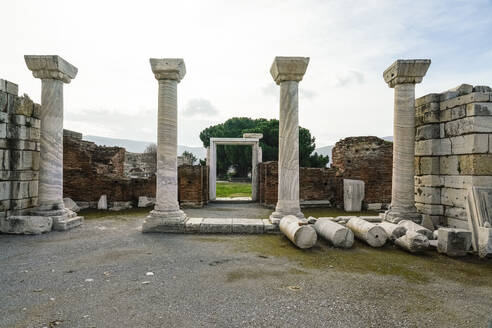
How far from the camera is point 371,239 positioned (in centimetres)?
595

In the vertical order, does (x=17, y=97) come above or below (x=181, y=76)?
below

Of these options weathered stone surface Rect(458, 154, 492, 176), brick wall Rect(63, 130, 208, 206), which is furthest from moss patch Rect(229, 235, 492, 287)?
brick wall Rect(63, 130, 208, 206)

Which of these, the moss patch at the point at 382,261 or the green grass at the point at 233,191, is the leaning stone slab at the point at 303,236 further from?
the green grass at the point at 233,191

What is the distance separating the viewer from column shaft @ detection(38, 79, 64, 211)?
740cm

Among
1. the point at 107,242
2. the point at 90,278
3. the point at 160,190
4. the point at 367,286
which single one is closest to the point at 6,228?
the point at 107,242

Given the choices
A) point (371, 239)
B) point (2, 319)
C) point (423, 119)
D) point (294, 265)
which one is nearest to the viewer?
point (2, 319)

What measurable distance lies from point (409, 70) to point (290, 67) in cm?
281

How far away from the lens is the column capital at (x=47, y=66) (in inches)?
282

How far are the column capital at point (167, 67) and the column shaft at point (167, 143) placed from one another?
14 cm

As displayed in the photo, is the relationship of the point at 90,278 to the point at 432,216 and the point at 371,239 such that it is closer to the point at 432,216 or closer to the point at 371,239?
the point at 371,239

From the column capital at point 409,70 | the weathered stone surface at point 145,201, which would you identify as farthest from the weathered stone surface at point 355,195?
the weathered stone surface at point 145,201

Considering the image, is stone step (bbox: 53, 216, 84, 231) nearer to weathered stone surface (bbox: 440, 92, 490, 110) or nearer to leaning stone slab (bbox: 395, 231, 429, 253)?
leaning stone slab (bbox: 395, 231, 429, 253)

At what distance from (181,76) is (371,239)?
221 inches

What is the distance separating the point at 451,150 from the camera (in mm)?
6625
